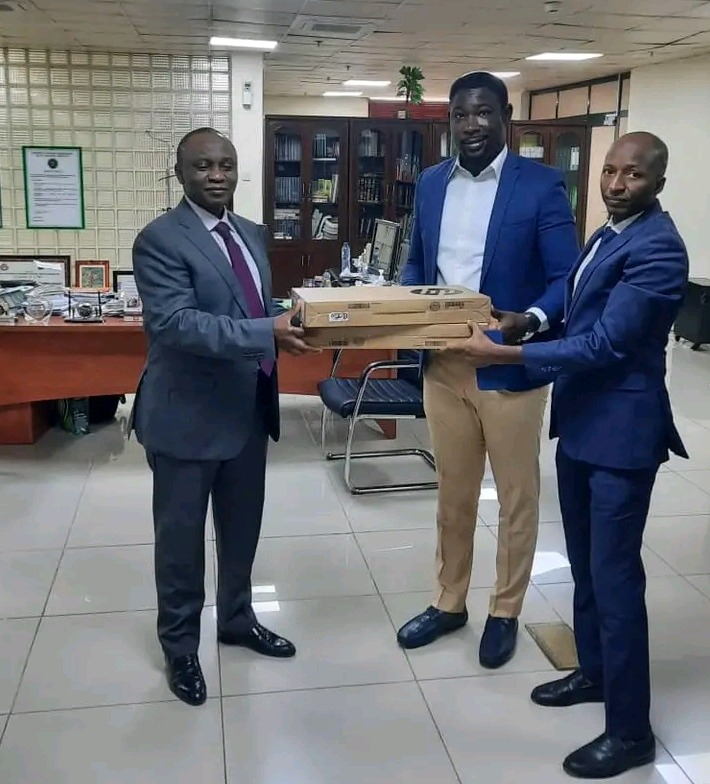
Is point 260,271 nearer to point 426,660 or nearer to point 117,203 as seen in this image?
point 426,660

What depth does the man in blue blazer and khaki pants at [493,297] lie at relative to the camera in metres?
2.29

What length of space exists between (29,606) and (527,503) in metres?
1.70

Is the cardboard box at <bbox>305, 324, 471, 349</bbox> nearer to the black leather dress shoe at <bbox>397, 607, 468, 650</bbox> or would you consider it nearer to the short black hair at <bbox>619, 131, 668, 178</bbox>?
the short black hair at <bbox>619, 131, 668, 178</bbox>

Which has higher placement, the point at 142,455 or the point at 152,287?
the point at 152,287

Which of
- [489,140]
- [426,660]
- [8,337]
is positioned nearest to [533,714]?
[426,660]

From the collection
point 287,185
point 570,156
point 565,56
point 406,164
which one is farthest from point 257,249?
point 570,156

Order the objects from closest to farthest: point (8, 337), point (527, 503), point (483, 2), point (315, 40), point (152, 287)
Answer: point (152, 287), point (527, 503), point (8, 337), point (483, 2), point (315, 40)

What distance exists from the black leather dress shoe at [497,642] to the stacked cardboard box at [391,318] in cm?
98

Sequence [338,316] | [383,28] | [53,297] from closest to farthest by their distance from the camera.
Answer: [338,316], [53,297], [383,28]

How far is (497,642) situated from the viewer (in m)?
2.53

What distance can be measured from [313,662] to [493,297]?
47.7 inches

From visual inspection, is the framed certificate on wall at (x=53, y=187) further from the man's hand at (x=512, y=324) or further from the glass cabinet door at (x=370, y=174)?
the man's hand at (x=512, y=324)

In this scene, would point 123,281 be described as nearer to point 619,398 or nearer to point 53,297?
point 53,297

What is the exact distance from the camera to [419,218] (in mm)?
2533
